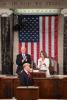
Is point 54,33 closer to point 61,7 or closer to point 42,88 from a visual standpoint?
point 61,7

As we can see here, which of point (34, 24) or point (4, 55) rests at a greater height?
point (34, 24)

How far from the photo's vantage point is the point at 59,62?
58.4 feet

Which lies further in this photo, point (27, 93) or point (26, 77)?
point (26, 77)

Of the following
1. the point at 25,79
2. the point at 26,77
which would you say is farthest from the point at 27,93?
the point at 26,77

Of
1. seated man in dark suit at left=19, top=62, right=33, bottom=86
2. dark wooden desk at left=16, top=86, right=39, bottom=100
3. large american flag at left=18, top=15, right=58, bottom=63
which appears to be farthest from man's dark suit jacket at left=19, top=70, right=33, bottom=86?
large american flag at left=18, top=15, right=58, bottom=63

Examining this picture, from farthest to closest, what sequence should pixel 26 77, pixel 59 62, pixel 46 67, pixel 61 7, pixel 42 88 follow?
pixel 59 62 < pixel 61 7 < pixel 46 67 < pixel 42 88 < pixel 26 77

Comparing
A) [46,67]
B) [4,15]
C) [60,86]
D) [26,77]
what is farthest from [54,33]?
[26,77]

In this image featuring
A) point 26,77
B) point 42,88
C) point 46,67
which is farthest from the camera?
point 46,67

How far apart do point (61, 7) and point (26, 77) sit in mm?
5230

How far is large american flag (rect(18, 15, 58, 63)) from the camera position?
17812 millimetres

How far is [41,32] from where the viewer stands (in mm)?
17875

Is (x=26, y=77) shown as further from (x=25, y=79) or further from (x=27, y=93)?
(x=27, y=93)

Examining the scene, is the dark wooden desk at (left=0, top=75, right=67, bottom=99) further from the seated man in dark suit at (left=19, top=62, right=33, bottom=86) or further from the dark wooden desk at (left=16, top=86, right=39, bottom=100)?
the dark wooden desk at (left=16, top=86, right=39, bottom=100)

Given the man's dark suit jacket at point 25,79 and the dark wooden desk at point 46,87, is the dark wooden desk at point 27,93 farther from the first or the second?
the dark wooden desk at point 46,87
